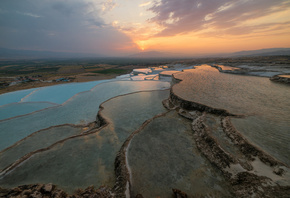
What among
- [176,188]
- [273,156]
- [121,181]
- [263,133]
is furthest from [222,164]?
[121,181]


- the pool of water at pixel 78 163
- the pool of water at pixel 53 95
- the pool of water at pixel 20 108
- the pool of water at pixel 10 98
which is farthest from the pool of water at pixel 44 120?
the pool of water at pixel 10 98

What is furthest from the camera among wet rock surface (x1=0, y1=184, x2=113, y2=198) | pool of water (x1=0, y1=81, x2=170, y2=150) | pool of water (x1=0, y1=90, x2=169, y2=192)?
pool of water (x1=0, y1=81, x2=170, y2=150)

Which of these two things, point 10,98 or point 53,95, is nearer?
point 10,98

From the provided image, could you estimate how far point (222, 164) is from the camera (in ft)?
14.8

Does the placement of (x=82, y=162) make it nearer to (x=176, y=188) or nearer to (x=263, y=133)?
(x=176, y=188)

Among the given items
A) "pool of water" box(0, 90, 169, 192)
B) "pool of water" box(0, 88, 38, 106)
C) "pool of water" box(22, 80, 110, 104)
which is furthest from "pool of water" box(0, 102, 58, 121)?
"pool of water" box(0, 90, 169, 192)

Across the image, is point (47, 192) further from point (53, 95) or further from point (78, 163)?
point (53, 95)

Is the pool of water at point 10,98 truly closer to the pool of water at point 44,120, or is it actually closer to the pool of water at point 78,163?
the pool of water at point 44,120

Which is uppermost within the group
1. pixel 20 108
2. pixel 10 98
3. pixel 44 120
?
pixel 10 98

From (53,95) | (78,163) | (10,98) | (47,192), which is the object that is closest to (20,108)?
(53,95)

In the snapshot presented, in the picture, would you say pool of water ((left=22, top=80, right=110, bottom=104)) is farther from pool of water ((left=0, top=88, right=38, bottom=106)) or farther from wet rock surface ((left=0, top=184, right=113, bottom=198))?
wet rock surface ((left=0, top=184, right=113, bottom=198))

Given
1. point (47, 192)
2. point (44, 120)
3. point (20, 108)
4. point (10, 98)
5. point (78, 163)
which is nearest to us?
point (47, 192)

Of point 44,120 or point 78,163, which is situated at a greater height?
point 78,163

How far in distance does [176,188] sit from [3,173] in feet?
22.3
